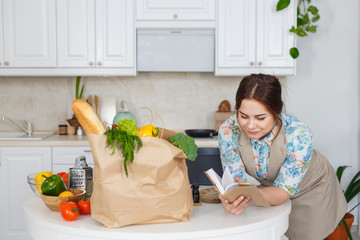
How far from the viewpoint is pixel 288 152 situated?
1608 mm

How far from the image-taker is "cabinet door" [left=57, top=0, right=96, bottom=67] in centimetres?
328

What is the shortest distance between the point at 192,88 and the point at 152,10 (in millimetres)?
856

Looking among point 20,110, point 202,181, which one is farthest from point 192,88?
point 20,110

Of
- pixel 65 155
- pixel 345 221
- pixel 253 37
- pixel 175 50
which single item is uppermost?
pixel 253 37

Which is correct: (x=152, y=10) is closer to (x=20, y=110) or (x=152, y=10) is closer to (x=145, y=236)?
(x=20, y=110)

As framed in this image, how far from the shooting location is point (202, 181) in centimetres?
307

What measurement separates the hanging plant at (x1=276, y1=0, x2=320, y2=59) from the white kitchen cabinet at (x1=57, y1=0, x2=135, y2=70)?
1.32 m

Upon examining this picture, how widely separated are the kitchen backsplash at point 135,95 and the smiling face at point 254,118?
6.98ft

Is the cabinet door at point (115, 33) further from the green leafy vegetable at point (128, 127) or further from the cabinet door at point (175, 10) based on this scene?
the green leafy vegetable at point (128, 127)

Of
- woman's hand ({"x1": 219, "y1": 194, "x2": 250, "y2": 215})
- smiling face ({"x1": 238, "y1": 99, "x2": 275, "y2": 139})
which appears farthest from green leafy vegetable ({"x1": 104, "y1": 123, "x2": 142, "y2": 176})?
smiling face ({"x1": 238, "y1": 99, "x2": 275, "y2": 139})

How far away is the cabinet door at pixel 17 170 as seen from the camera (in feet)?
10.3

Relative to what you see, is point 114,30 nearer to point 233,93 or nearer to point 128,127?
point 233,93

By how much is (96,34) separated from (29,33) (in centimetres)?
58

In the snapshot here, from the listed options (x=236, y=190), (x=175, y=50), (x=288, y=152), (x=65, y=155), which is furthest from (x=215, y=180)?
(x=175, y=50)
